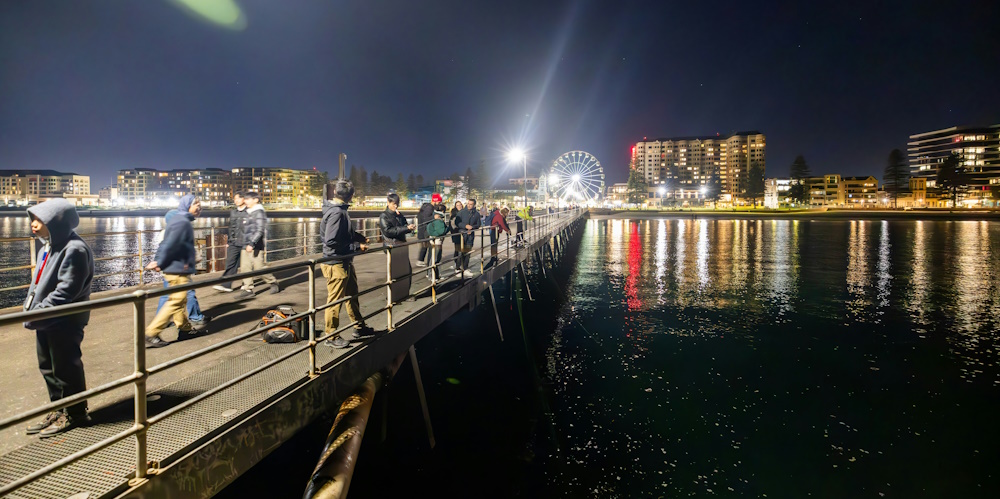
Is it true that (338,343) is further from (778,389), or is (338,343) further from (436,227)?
(778,389)

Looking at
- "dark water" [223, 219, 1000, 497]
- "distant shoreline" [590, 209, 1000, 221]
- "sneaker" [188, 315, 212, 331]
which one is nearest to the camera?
"sneaker" [188, 315, 212, 331]

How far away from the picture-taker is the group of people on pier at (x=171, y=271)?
3.67 metres

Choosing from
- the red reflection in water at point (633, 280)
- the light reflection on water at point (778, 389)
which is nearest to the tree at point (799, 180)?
the red reflection in water at point (633, 280)

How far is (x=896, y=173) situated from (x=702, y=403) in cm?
16721

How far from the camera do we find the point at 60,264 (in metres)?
3.79

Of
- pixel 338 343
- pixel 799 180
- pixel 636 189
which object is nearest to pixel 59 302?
pixel 338 343

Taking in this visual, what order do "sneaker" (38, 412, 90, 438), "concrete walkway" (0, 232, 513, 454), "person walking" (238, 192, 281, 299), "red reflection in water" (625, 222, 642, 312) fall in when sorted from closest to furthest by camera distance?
"sneaker" (38, 412, 90, 438) < "concrete walkway" (0, 232, 513, 454) < "person walking" (238, 192, 281, 299) < "red reflection in water" (625, 222, 642, 312)

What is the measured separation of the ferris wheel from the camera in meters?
94.5

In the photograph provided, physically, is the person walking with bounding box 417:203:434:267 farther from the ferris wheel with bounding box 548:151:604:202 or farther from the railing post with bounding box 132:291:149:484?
the ferris wheel with bounding box 548:151:604:202

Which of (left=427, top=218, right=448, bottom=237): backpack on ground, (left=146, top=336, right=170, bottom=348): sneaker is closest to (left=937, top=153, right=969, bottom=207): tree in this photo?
(left=427, top=218, right=448, bottom=237): backpack on ground

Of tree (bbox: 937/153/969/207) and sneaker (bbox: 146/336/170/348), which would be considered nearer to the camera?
sneaker (bbox: 146/336/170/348)

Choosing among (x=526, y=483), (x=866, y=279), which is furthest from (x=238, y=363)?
(x=866, y=279)

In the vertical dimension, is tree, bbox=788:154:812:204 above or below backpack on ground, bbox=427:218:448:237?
above

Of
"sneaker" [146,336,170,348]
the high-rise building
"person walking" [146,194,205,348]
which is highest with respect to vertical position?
the high-rise building
